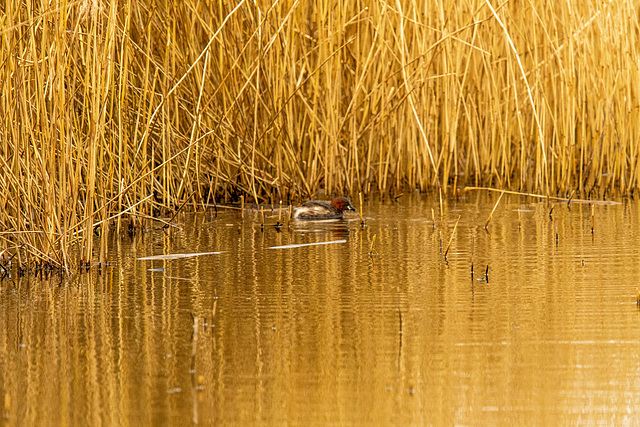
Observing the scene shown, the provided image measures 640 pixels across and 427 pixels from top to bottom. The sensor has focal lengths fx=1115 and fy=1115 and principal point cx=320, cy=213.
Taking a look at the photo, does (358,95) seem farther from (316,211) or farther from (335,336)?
(335,336)

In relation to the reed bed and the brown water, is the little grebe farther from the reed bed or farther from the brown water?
the brown water

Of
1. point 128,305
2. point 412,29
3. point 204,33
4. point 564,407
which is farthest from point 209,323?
point 412,29

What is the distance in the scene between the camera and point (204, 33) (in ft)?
26.1

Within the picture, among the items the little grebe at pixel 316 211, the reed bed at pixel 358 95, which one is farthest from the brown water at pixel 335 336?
the reed bed at pixel 358 95

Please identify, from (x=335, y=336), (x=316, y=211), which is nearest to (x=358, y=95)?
(x=316, y=211)

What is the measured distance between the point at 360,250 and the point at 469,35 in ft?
11.8

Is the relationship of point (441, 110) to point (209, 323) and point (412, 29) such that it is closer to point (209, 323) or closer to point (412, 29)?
point (412, 29)

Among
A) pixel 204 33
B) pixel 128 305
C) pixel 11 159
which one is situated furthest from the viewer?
pixel 204 33

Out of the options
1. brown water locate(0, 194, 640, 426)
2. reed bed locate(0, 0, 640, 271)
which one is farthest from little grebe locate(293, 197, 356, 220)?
brown water locate(0, 194, 640, 426)

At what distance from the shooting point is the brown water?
281 centimetres

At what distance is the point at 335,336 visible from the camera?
3.60 meters

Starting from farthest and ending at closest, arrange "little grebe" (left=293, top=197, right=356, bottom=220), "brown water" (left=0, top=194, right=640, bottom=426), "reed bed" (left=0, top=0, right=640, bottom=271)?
"reed bed" (left=0, top=0, right=640, bottom=271) < "little grebe" (left=293, top=197, right=356, bottom=220) < "brown water" (left=0, top=194, right=640, bottom=426)

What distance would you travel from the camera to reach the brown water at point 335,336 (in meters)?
2.81

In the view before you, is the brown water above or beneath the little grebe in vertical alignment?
beneath
